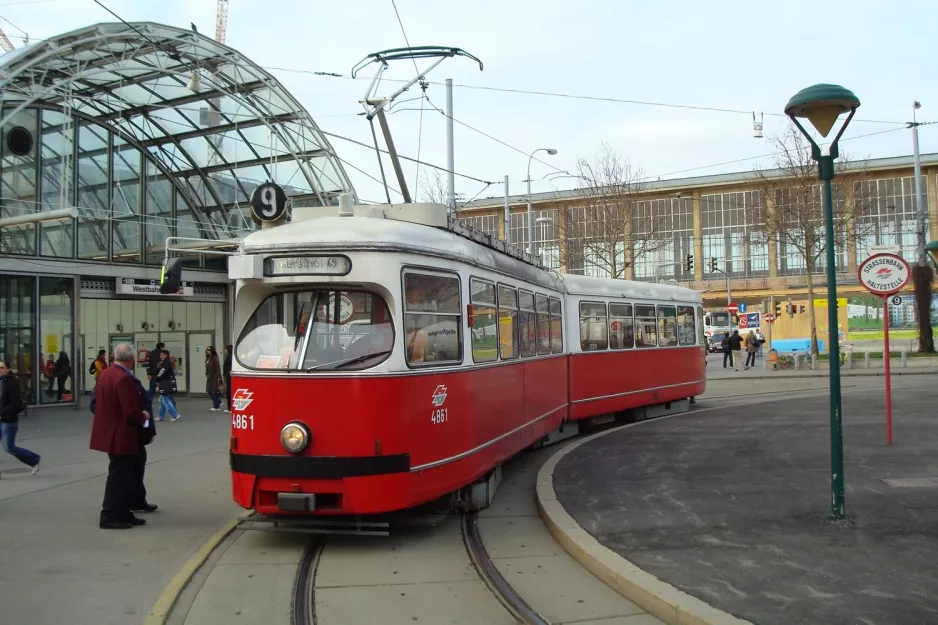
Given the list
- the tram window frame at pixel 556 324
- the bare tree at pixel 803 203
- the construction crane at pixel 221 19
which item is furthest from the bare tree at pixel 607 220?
the construction crane at pixel 221 19

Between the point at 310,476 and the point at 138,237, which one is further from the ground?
the point at 138,237

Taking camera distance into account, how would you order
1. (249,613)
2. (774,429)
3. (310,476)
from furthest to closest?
(774,429) < (310,476) < (249,613)

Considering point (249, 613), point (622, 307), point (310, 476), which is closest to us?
point (249, 613)

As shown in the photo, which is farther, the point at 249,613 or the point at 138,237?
the point at 138,237

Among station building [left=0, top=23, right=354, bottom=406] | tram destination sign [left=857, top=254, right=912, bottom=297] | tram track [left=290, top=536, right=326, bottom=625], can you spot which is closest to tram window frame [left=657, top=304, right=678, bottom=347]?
tram destination sign [left=857, top=254, right=912, bottom=297]

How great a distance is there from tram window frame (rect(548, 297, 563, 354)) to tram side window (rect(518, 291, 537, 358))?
1.30 metres

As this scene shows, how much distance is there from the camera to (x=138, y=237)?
81.8ft

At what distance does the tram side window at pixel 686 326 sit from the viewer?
18641 mm

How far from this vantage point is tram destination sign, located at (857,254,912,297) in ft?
38.2

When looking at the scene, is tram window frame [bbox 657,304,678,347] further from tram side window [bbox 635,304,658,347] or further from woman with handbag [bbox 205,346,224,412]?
woman with handbag [bbox 205,346,224,412]

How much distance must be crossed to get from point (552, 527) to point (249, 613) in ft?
10.3

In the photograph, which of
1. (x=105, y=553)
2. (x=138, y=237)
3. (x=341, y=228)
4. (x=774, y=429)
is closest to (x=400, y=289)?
(x=341, y=228)

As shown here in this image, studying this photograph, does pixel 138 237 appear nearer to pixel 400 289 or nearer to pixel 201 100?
pixel 201 100

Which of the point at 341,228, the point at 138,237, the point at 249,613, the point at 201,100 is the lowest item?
the point at 249,613
